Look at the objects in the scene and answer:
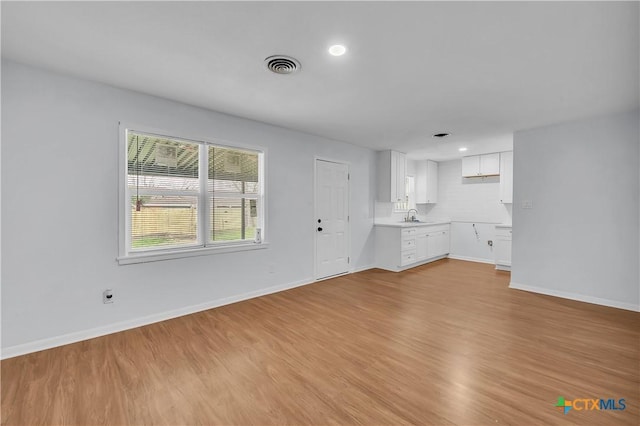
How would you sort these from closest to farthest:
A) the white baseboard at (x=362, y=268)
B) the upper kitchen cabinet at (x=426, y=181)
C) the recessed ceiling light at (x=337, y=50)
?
the recessed ceiling light at (x=337, y=50), the white baseboard at (x=362, y=268), the upper kitchen cabinet at (x=426, y=181)

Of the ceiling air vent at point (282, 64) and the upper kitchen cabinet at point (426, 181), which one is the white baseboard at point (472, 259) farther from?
the ceiling air vent at point (282, 64)

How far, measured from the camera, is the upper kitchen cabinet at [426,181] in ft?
24.0

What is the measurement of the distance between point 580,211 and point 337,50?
159 inches

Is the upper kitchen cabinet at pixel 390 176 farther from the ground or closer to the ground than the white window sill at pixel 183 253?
farther from the ground

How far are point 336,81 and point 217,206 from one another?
83.9 inches

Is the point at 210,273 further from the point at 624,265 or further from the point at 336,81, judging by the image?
the point at 624,265

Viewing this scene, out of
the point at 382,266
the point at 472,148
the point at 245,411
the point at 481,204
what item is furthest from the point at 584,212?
the point at 245,411

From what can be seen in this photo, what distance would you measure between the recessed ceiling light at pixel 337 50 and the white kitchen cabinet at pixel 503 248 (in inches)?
205

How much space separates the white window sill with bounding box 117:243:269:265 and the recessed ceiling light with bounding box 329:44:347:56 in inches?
104

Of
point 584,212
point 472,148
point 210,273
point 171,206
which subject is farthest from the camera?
point 472,148

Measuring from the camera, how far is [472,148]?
5801 millimetres

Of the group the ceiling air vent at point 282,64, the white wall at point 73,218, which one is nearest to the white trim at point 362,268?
the white wall at point 73,218

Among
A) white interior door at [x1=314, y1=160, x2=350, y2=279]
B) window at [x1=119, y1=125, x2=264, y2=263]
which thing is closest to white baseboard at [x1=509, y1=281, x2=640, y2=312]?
white interior door at [x1=314, y1=160, x2=350, y2=279]

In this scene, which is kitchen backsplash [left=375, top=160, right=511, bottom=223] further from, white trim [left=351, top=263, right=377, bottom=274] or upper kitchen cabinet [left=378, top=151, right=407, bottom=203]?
white trim [left=351, top=263, right=377, bottom=274]
